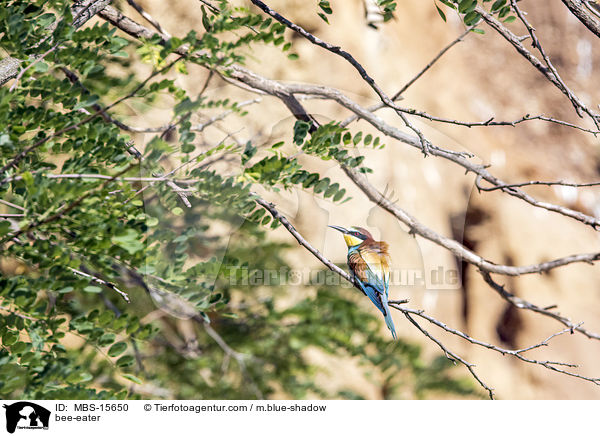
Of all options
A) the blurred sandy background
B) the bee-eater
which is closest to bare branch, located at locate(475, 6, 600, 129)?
the bee-eater

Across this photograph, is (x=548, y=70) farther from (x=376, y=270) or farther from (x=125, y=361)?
(x=125, y=361)

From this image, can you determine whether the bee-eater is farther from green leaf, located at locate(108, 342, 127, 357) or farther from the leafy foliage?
green leaf, located at locate(108, 342, 127, 357)

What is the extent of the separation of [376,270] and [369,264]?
0.05 ft

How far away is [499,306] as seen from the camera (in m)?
2.22

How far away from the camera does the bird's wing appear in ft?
2.48

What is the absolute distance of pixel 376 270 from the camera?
762mm

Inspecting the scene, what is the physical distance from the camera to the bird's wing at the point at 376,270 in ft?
2.48
